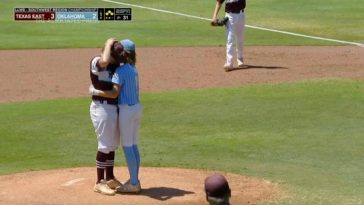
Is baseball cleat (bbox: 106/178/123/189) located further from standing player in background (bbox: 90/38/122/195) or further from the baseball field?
the baseball field

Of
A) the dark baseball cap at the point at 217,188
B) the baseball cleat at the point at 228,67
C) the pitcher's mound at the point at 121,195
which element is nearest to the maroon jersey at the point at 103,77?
the pitcher's mound at the point at 121,195

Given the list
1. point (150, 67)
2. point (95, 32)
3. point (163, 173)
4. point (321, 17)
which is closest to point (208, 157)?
point (163, 173)

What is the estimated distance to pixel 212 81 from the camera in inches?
797

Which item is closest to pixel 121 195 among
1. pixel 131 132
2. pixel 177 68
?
pixel 131 132

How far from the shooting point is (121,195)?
36.6 feet

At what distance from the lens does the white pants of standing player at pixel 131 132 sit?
10.9 meters

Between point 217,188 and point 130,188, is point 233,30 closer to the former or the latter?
point 130,188

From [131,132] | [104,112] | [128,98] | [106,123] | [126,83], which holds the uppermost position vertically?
[126,83]

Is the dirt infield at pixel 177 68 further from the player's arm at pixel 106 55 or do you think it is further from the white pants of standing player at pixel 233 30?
the player's arm at pixel 106 55

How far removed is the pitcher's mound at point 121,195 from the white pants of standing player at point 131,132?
339mm

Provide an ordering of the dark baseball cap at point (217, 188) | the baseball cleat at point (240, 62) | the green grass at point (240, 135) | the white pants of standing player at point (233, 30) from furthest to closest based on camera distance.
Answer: the baseball cleat at point (240, 62) < the white pants of standing player at point (233, 30) < the green grass at point (240, 135) < the dark baseball cap at point (217, 188)

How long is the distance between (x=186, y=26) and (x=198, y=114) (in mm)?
13893

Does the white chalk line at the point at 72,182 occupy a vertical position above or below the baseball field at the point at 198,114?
above

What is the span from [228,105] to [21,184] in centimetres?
651
